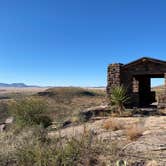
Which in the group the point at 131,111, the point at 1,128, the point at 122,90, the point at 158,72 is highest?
the point at 158,72

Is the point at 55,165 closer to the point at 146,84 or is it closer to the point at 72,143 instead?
the point at 72,143

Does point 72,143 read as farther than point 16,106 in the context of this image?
No

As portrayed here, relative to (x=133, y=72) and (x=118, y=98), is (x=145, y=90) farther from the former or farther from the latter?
(x=118, y=98)

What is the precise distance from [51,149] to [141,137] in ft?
13.7

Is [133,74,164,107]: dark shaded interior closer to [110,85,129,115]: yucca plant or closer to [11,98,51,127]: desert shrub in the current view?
[110,85,129,115]: yucca plant

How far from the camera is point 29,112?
1480 centimetres

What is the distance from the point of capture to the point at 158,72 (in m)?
17.7

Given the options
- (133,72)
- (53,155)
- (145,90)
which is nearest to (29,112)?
(133,72)

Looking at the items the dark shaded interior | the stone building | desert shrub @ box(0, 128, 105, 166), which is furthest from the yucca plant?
desert shrub @ box(0, 128, 105, 166)

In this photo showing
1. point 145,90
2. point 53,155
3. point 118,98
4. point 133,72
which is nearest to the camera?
point 53,155

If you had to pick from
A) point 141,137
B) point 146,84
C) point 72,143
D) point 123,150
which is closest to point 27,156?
point 72,143

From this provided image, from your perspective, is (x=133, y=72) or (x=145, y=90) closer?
(x=133, y=72)

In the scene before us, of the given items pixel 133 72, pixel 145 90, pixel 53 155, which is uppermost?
pixel 133 72

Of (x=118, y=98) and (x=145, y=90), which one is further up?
(x=145, y=90)
